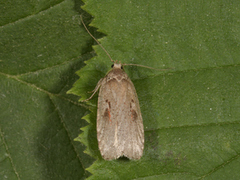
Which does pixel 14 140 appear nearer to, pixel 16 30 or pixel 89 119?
pixel 89 119

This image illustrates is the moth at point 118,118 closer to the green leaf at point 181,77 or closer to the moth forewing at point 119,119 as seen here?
the moth forewing at point 119,119

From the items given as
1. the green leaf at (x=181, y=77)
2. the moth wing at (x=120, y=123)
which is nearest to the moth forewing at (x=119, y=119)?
the moth wing at (x=120, y=123)

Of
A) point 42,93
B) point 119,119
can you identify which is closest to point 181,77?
point 119,119

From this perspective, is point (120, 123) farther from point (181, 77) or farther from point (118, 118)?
point (181, 77)

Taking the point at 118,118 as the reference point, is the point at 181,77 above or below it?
above

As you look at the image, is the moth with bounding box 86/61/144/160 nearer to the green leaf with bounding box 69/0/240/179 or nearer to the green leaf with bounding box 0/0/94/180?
the green leaf with bounding box 69/0/240/179

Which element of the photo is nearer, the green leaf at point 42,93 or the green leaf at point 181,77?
the green leaf at point 181,77
